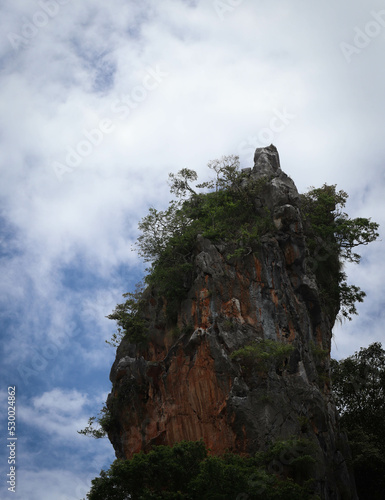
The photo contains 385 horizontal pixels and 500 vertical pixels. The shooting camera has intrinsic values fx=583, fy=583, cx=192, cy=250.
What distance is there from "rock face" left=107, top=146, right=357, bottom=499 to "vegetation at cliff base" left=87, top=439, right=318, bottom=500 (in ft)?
5.00

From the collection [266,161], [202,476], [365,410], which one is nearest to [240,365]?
[202,476]

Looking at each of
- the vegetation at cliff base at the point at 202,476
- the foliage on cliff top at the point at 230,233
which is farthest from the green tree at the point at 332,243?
the vegetation at cliff base at the point at 202,476

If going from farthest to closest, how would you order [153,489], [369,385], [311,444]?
[369,385], [311,444], [153,489]

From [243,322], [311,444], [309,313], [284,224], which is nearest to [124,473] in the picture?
[311,444]

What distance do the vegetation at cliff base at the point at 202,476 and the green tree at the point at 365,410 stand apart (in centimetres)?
817

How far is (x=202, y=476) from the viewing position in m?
20.4

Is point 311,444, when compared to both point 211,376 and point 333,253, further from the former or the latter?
point 333,253

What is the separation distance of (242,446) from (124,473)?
5.95 meters

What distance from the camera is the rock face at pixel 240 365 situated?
26.0 metres

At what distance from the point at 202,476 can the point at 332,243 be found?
2053 centimetres

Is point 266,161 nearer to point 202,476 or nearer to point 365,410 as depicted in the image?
point 365,410

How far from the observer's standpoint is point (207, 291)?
3028 centimetres

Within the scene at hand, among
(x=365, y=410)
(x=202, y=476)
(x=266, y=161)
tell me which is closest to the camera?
(x=202, y=476)

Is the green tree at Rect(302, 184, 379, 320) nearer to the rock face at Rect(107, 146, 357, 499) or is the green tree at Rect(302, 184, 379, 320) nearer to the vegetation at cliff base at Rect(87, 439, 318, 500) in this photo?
the rock face at Rect(107, 146, 357, 499)
